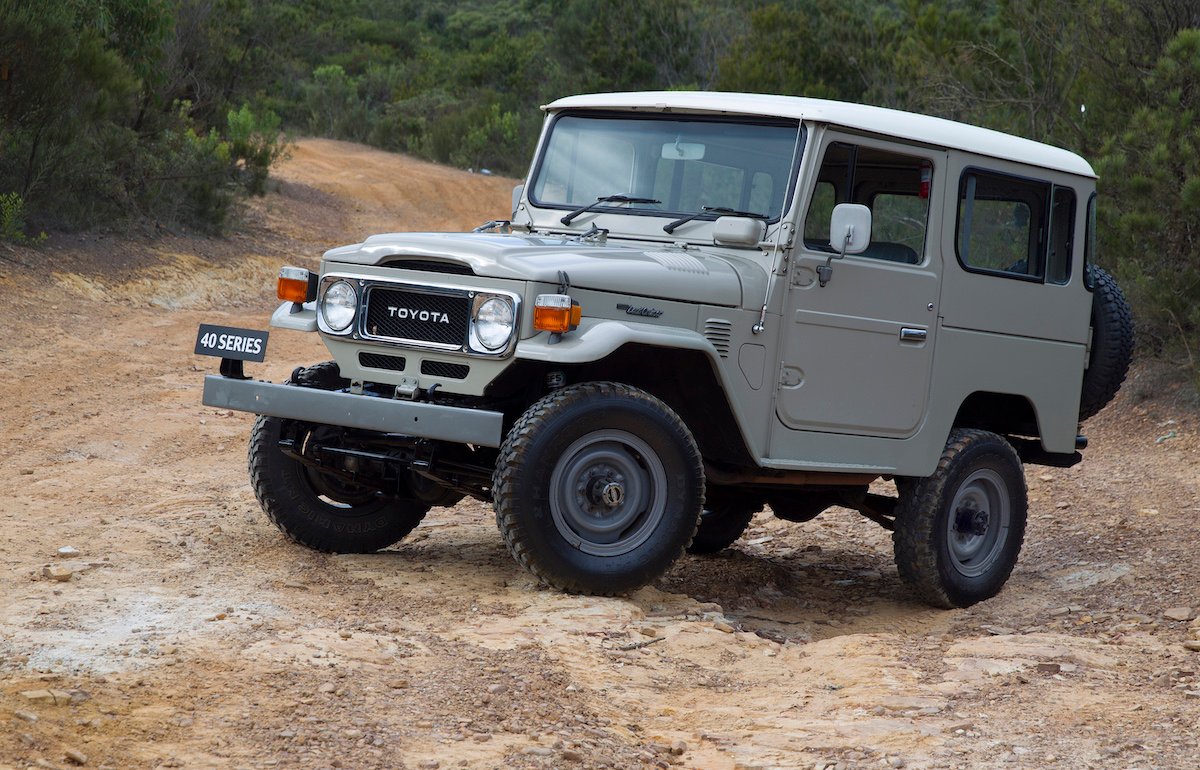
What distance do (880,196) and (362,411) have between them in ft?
10.3

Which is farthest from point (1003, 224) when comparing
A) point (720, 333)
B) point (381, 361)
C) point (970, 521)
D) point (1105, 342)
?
point (381, 361)

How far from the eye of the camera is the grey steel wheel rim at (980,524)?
7.12 metres

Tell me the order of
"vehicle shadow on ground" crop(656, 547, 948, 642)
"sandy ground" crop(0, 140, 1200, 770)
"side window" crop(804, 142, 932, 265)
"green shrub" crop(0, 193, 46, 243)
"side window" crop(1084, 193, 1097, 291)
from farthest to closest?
"green shrub" crop(0, 193, 46, 243), "side window" crop(1084, 193, 1097, 291), "vehicle shadow on ground" crop(656, 547, 948, 642), "side window" crop(804, 142, 932, 265), "sandy ground" crop(0, 140, 1200, 770)

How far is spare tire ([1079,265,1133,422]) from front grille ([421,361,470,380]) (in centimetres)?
373

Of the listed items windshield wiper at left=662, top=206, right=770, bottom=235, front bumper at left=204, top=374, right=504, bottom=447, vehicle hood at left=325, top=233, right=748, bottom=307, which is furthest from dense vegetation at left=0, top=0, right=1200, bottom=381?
front bumper at left=204, top=374, right=504, bottom=447

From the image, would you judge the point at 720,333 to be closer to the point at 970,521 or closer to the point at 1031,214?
the point at 970,521

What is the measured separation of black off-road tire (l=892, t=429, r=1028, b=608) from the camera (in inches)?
270

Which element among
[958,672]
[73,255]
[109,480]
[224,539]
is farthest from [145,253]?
[958,672]

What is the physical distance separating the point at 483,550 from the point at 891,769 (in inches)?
130

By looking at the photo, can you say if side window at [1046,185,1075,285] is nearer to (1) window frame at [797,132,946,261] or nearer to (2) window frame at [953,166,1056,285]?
(2) window frame at [953,166,1056,285]

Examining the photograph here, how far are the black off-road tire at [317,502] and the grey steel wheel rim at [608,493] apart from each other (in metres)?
1.07

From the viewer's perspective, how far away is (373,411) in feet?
17.7

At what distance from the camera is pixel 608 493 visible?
5.60 meters

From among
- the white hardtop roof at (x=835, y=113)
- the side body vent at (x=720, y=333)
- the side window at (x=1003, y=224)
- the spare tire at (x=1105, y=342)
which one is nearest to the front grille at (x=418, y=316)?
the side body vent at (x=720, y=333)
